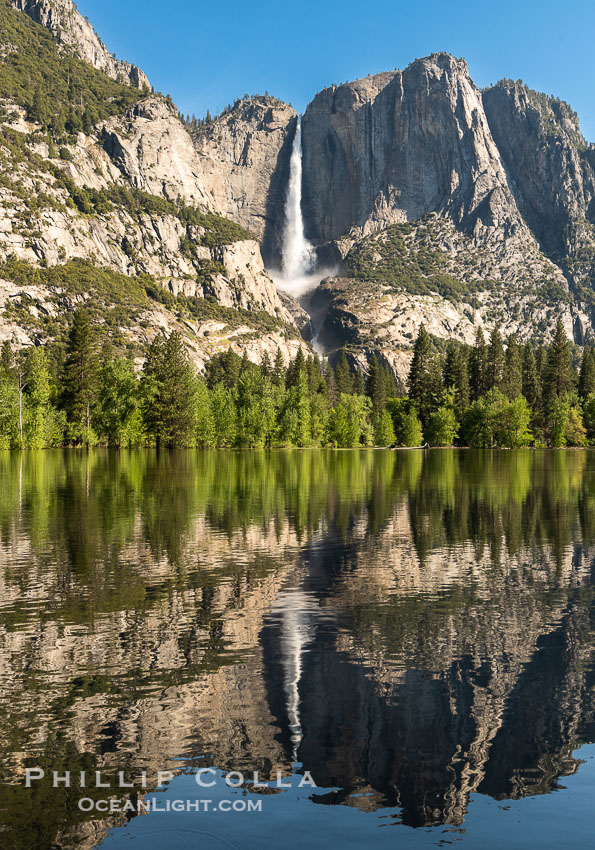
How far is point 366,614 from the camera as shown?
14758mm

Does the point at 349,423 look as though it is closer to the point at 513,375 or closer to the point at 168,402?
the point at 513,375

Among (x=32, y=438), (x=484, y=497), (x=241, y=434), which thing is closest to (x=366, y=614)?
(x=484, y=497)

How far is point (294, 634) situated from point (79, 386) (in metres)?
115

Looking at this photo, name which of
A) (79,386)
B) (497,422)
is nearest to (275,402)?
(79,386)

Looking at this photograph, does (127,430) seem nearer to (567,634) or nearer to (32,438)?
(32,438)

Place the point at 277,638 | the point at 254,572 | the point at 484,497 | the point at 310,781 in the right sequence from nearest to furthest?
the point at 310,781, the point at 277,638, the point at 254,572, the point at 484,497

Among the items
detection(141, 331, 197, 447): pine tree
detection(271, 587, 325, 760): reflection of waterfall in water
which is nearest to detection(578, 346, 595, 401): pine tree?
detection(141, 331, 197, 447): pine tree

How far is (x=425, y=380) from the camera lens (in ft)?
540

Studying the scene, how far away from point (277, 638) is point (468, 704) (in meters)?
4.03

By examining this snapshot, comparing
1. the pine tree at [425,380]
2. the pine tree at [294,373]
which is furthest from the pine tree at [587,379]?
the pine tree at [294,373]

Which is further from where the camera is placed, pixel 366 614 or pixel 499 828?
pixel 366 614

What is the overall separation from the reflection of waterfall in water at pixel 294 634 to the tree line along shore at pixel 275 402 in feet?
327

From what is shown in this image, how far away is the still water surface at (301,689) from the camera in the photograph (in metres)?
7.48

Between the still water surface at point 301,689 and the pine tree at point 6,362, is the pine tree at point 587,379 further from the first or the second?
the still water surface at point 301,689
